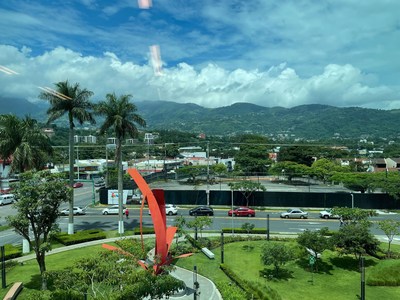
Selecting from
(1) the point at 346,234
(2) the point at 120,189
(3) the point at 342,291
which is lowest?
(3) the point at 342,291

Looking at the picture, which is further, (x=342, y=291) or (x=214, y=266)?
(x=214, y=266)

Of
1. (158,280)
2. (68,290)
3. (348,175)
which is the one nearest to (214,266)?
(158,280)

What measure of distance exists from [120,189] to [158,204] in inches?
465

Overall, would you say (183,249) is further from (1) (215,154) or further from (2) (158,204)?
(1) (215,154)

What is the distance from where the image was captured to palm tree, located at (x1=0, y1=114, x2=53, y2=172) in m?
27.9

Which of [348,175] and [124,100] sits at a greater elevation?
[124,100]

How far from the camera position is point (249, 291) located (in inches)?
711

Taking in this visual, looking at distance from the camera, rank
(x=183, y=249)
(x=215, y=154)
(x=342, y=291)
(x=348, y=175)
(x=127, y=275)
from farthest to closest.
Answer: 1. (x=215, y=154)
2. (x=348, y=175)
3. (x=183, y=249)
4. (x=342, y=291)
5. (x=127, y=275)

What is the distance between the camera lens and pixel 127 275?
1338 cm

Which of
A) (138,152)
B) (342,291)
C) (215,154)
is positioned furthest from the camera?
(215,154)

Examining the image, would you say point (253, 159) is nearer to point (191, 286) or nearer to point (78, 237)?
point (78, 237)

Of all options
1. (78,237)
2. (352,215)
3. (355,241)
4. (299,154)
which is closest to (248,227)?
(352,215)

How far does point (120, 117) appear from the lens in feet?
103

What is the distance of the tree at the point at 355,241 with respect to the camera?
23.6 m
